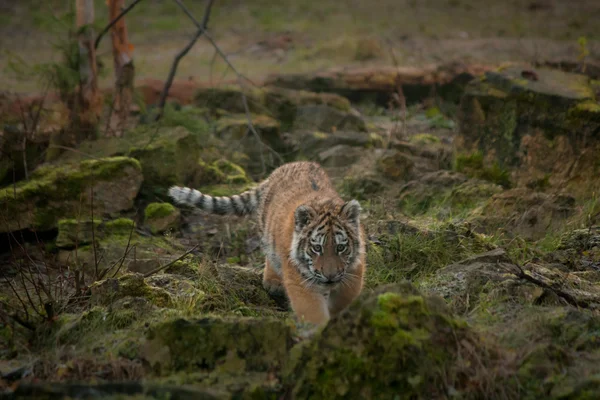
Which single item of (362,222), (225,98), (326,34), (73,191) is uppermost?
(362,222)

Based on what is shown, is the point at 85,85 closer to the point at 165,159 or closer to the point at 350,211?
the point at 165,159

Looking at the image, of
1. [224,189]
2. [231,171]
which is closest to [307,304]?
[224,189]

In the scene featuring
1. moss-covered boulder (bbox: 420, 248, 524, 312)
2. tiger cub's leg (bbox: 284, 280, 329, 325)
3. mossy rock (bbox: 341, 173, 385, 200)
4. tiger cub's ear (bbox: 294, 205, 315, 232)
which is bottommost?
mossy rock (bbox: 341, 173, 385, 200)

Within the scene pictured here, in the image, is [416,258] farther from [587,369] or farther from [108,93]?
[108,93]

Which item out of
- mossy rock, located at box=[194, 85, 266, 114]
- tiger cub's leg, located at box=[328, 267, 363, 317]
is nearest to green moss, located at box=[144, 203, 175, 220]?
tiger cub's leg, located at box=[328, 267, 363, 317]

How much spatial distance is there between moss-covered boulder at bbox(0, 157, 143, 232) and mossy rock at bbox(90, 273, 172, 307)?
9.87 ft

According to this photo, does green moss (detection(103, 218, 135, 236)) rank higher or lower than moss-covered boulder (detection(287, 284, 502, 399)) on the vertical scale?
lower

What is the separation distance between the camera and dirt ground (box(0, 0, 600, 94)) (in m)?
19.1

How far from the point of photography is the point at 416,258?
7828 mm

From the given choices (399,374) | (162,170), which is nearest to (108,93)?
(162,170)

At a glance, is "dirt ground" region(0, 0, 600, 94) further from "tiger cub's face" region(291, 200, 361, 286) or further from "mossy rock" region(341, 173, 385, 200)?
"tiger cub's face" region(291, 200, 361, 286)

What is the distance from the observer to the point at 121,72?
1265cm

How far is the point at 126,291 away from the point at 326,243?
172 cm

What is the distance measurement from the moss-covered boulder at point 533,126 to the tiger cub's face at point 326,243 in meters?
4.36
